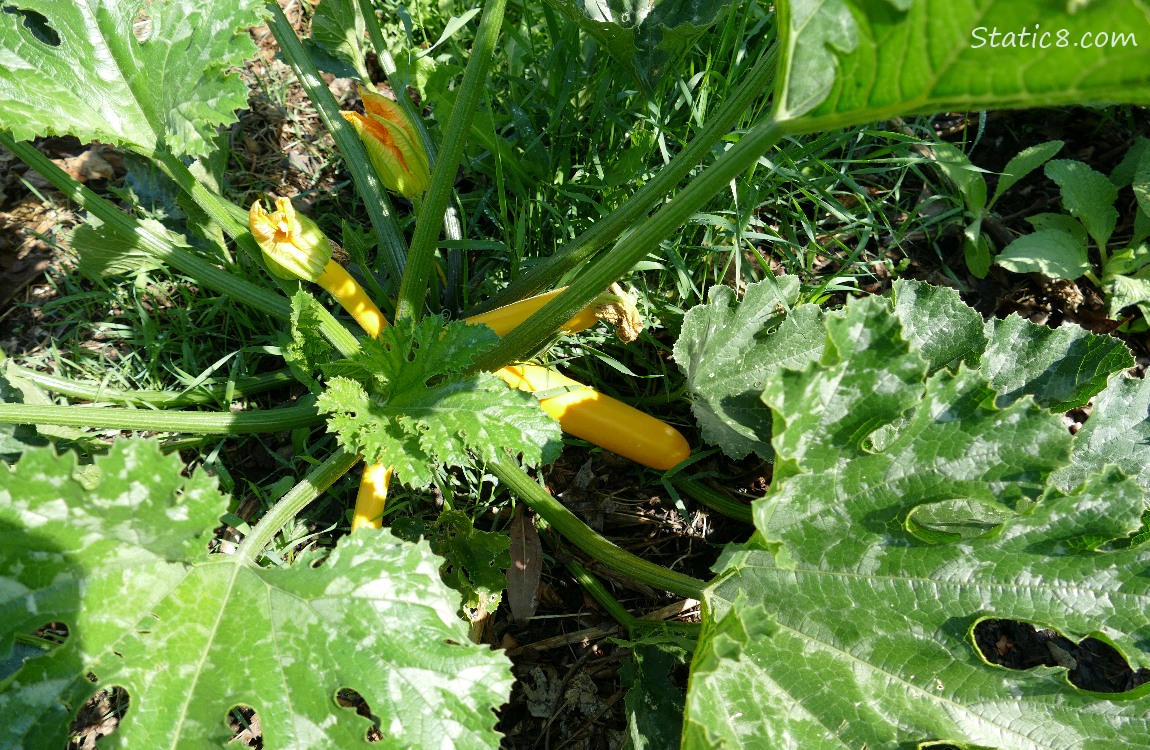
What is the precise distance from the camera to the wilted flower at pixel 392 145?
204cm

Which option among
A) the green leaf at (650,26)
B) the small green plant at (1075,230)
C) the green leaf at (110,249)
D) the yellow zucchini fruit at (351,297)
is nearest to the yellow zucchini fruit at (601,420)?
the yellow zucchini fruit at (351,297)

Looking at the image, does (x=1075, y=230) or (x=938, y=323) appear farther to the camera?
(x=1075, y=230)

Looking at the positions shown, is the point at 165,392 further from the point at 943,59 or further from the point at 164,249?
the point at 943,59

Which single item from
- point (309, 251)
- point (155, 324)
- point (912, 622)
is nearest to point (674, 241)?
point (309, 251)

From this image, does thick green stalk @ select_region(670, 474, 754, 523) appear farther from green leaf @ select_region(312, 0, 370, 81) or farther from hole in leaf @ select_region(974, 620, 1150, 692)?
green leaf @ select_region(312, 0, 370, 81)

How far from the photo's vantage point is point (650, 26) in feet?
7.21

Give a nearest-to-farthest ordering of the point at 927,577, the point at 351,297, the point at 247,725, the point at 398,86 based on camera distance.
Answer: the point at 927,577 < the point at 247,725 < the point at 351,297 < the point at 398,86

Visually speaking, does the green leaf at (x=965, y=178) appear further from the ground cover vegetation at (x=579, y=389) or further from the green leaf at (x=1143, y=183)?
the green leaf at (x=1143, y=183)

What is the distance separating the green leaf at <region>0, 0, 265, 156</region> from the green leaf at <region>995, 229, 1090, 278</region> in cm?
224

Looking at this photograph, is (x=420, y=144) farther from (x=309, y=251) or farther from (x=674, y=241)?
(x=674, y=241)

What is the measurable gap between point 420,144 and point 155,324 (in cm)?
103

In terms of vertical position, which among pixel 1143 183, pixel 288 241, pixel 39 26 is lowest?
pixel 1143 183

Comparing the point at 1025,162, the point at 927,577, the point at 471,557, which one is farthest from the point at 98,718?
the point at 1025,162

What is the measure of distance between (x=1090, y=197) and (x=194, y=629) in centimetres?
276
